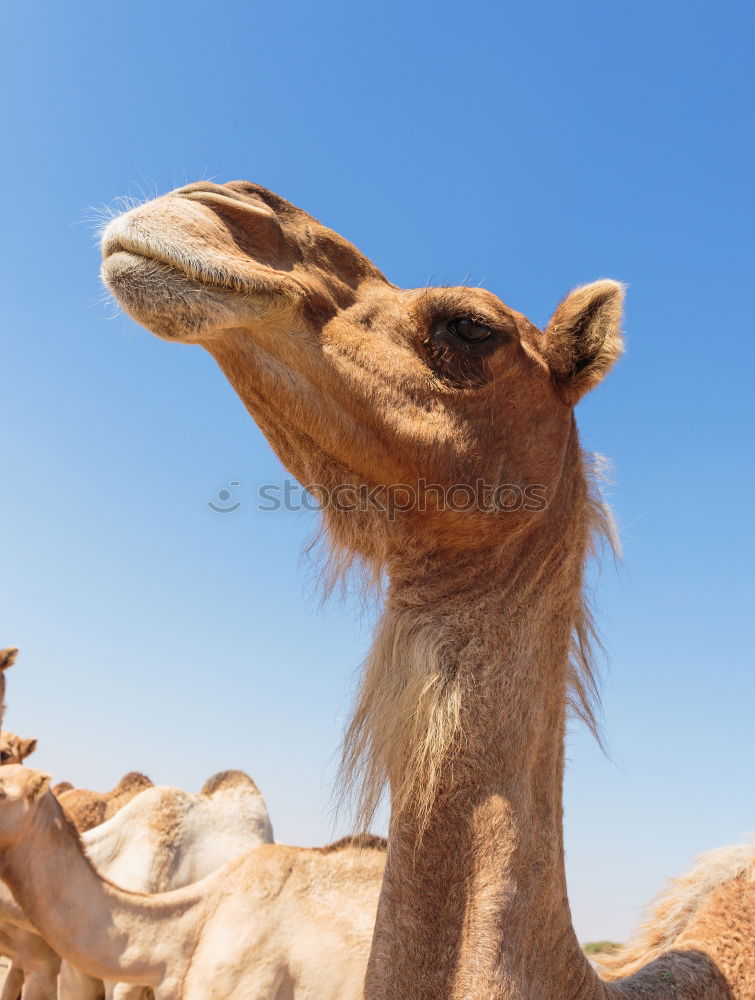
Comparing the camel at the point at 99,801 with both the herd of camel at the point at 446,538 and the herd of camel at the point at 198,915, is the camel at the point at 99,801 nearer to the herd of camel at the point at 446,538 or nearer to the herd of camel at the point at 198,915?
the herd of camel at the point at 198,915

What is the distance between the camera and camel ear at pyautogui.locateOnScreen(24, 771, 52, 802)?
5.68m

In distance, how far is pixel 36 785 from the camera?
577cm

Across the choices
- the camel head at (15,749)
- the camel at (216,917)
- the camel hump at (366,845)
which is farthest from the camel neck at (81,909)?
the camel head at (15,749)

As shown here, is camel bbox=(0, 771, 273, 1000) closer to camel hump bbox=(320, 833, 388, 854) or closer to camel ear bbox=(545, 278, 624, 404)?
camel hump bbox=(320, 833, 388, 854)

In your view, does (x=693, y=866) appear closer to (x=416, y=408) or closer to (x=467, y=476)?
(x=467, y=476)

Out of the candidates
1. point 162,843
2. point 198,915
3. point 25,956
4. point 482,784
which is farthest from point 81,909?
point 482,784

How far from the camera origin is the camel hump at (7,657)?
607cm

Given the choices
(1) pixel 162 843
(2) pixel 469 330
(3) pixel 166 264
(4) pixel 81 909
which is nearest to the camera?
(3) pixel 166 264

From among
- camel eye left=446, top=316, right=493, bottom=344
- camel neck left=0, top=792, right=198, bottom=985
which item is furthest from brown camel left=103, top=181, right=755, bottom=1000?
camel neck left=0, top=792, right=198, bottom=985

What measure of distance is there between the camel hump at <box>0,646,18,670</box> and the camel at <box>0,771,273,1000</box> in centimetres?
169

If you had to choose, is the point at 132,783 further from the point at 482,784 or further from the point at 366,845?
the point at 482,784

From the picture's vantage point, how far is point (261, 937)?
4.60 m

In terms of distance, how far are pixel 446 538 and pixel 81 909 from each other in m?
4.19

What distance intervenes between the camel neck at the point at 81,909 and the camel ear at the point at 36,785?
3.4 inches
